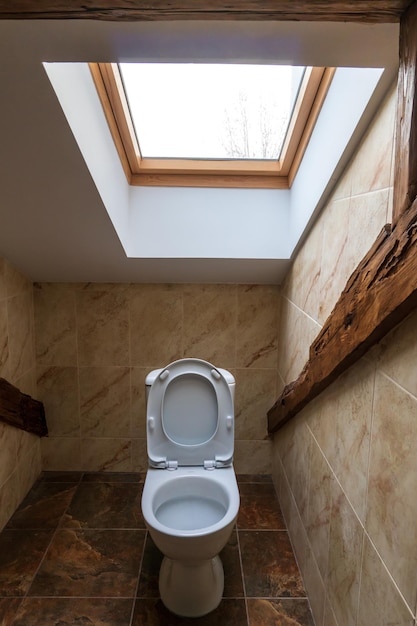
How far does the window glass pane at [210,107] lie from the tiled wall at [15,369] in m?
0.98

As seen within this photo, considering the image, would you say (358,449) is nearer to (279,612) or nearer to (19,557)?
(279,612)

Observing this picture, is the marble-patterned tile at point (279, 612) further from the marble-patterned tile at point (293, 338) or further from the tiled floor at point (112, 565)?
the marble-patterned tile at point (293, 338)

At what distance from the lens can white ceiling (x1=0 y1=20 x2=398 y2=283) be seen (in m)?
0.95

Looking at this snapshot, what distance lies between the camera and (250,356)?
2422 millimetres

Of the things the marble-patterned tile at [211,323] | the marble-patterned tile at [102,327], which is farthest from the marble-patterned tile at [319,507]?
the marble-patterned tile at [102,327]

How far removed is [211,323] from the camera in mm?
2379

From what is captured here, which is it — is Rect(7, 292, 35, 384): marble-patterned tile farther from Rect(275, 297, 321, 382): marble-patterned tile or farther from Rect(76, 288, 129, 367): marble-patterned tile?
Rect(275, 297, 321, 382): marble-patterned tile

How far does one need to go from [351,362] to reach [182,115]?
1.26 m

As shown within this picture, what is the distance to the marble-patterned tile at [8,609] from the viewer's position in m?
1.55

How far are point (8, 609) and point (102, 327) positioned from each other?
1.34 metres

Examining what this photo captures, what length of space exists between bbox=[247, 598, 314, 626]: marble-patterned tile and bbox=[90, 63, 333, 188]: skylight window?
1823 millimetres

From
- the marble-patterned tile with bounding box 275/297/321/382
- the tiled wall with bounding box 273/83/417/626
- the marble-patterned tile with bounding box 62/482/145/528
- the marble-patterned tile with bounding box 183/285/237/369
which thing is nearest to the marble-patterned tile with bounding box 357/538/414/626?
the tiled wall with bounding box 273/83/417/626

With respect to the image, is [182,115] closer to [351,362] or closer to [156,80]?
[156,80]

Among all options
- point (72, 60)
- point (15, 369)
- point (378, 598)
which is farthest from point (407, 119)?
point (15, 369)
